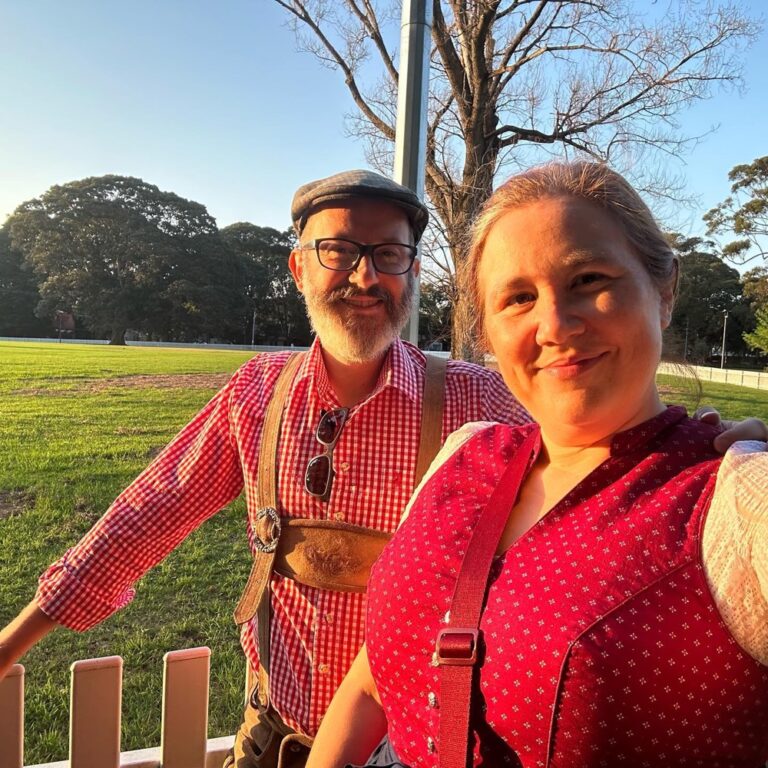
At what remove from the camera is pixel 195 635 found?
3.03 m

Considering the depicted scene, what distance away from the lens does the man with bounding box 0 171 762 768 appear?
52.7 inches

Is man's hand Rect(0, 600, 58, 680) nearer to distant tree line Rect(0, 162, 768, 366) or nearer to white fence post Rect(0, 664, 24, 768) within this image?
white fence post Rect(0, 664, 24, 768)

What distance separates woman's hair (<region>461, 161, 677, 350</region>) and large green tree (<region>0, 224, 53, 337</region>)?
4536 mm

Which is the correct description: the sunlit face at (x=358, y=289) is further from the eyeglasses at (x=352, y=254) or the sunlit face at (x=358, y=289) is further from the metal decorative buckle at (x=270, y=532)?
the metal decorative buckle at (x=270, y=532)

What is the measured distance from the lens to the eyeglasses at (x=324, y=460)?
139 centimetres

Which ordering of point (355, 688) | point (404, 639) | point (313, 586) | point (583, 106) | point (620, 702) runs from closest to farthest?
point (620, 702)
point (404, 639)
point (355, 688)
point (313, 586)
point (583, 106)

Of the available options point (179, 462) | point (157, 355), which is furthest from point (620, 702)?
point (157, 355)

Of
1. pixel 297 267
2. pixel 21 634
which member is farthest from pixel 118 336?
pixel 21 634

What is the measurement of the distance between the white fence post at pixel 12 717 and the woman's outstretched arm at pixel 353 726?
43.2 inches

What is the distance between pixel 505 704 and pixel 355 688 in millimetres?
399

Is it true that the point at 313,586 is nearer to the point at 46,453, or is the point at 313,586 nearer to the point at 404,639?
the point at 404,639

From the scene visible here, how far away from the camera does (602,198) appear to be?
35.9 inches

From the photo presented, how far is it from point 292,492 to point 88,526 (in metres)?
2.43

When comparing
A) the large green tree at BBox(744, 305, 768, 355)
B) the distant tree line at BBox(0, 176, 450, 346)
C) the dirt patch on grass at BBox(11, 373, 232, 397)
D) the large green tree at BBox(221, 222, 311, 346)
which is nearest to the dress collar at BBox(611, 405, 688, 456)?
the dirt patch on grass at BBox(11, 373, 232, 397)
